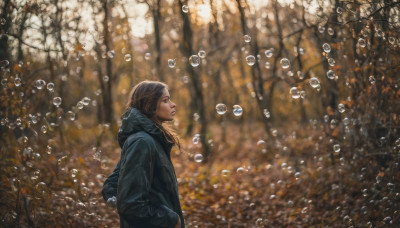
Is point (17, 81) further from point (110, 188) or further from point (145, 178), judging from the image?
point (145, 178)

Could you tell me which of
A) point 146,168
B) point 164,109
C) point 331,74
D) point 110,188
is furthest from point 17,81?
point 331,74

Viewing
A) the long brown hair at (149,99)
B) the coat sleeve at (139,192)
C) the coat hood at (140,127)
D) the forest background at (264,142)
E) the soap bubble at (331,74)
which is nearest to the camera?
the coat sleeve at (139,192)

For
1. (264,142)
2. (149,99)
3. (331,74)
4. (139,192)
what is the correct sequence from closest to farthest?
(139,192) → (149,99) → (331,74) → (264,142)

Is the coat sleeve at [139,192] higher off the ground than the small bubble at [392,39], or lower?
lower

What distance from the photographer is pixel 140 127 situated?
2.90 meters

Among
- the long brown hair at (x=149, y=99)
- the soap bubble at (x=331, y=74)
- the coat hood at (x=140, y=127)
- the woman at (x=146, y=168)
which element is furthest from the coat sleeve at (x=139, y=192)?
the soap bubble at (x=331, y=74)

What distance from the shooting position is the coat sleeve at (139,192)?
103 inches

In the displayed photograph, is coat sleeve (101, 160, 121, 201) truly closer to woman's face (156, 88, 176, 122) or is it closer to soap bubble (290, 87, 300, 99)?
woman's face (156, 88, 176, 122)

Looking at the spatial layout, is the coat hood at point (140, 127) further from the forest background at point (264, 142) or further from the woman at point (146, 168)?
the forest background at point (264, 142)

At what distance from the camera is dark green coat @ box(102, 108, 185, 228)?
262cm

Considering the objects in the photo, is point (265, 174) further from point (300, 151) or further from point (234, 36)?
point (234, 36)

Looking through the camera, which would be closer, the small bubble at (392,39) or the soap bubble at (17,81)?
the small bubble at (392,39)

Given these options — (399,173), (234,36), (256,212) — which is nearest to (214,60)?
(234,36)

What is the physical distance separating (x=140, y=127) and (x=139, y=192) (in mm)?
521
